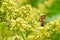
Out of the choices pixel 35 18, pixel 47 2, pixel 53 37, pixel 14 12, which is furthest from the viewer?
pixel 47 2

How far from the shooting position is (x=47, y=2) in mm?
2908

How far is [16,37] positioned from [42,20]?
351mm

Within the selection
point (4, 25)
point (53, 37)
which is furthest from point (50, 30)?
point (4, 25)

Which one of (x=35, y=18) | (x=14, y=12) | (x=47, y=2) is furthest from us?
(x=47, y=2)

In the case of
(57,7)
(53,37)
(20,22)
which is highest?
(57,7)

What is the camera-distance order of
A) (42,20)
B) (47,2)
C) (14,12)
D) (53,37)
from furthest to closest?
(47,2)
(42,20)
(14,12)
(53,37)

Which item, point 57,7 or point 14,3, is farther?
point 57,7

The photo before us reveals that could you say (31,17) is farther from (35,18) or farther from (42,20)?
(42,20)

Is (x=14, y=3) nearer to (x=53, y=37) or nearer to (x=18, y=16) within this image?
(x=18, y=16)

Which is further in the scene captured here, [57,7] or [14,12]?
[57,7]

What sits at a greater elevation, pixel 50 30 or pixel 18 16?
pixel 18 16

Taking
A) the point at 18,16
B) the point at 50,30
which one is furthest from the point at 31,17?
the point at 50,30

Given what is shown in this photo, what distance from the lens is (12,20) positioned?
1.62 meters

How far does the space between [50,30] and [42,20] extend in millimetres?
363
